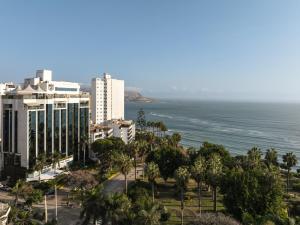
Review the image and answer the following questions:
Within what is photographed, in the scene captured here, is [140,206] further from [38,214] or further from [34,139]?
[34,139]

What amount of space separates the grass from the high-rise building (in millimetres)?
28517

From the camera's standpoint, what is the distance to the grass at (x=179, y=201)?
50.9m

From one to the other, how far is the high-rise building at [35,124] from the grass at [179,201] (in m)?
28.5

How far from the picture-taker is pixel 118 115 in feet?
544

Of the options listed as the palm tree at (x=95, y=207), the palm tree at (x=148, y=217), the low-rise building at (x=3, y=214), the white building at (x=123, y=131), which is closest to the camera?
the palm tree at (x=148, y=217)

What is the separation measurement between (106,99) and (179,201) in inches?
3956

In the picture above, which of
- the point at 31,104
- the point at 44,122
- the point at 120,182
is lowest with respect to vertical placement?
the point at 120,182

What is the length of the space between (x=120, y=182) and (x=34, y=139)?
22.6 meters

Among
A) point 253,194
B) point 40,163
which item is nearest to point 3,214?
point 40,163

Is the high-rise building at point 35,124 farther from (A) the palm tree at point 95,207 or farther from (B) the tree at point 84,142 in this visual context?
(A) the palm tree at point 95,207

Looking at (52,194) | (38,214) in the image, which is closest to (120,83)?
(52,194)

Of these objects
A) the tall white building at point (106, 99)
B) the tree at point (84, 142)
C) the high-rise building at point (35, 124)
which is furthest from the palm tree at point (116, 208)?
the tall white building at point (106, 99)

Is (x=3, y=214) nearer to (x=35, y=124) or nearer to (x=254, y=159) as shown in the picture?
(x=35, y=124)

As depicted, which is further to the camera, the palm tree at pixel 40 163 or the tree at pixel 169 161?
the tree at pixel 169 161
